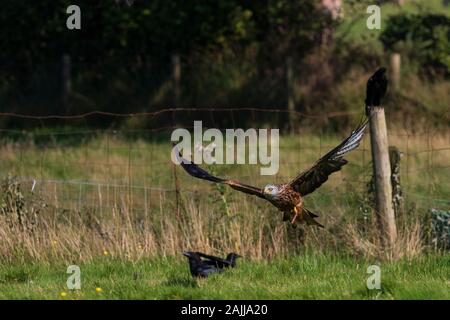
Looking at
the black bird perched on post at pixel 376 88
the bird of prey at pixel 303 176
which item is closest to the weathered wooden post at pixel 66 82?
the black bird perched on post at pixel 376 88

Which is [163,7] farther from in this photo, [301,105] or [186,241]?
[186,241]

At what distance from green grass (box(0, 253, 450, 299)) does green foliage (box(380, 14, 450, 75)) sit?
12.9 metres

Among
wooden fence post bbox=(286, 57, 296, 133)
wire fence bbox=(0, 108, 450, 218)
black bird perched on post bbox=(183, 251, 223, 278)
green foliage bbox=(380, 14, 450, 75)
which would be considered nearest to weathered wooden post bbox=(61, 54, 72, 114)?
wire fence bbox=(0, 108, 450, 218)

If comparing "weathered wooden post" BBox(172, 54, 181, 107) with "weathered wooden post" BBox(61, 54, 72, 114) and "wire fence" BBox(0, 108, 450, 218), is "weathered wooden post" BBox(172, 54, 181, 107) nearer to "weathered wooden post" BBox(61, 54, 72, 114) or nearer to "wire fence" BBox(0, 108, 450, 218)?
"wire fence" BBox(0, 108, 450, 218)

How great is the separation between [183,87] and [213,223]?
12854mm

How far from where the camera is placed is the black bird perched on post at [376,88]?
9.78 m

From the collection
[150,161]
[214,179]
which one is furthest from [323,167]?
[150,161]

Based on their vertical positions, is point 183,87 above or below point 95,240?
above

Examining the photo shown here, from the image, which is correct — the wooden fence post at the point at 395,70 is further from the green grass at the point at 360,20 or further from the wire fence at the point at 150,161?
the wire fence at the point at 150,161

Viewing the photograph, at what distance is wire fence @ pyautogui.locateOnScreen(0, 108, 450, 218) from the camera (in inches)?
446
